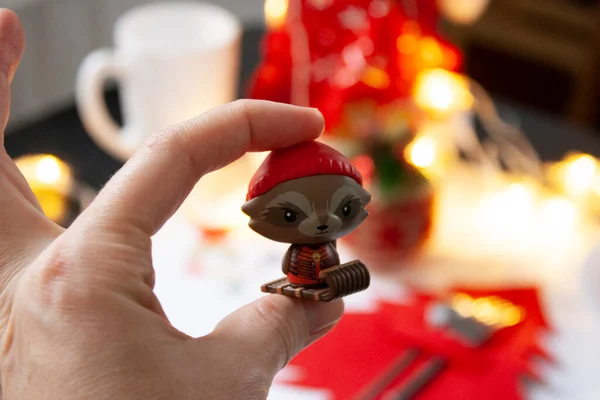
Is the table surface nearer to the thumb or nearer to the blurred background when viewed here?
the thumb

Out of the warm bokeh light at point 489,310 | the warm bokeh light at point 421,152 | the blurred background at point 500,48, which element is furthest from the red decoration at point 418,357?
the blurred background at point 500,48

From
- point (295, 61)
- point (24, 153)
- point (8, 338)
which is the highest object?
point (295, 61)

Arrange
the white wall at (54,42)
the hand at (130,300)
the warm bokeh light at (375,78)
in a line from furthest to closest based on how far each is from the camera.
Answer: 1. the white wall at (54,42)
2. the warm bokeh light at (375,78)
3. the hand at (130,300)

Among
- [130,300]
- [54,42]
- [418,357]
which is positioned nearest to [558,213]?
[418,357]

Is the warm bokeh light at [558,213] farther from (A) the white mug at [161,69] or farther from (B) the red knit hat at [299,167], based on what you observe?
(B) the red knit hat at [299,167]

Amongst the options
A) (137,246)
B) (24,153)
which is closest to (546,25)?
(24,153)

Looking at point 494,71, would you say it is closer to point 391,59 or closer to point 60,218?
point 391,59
